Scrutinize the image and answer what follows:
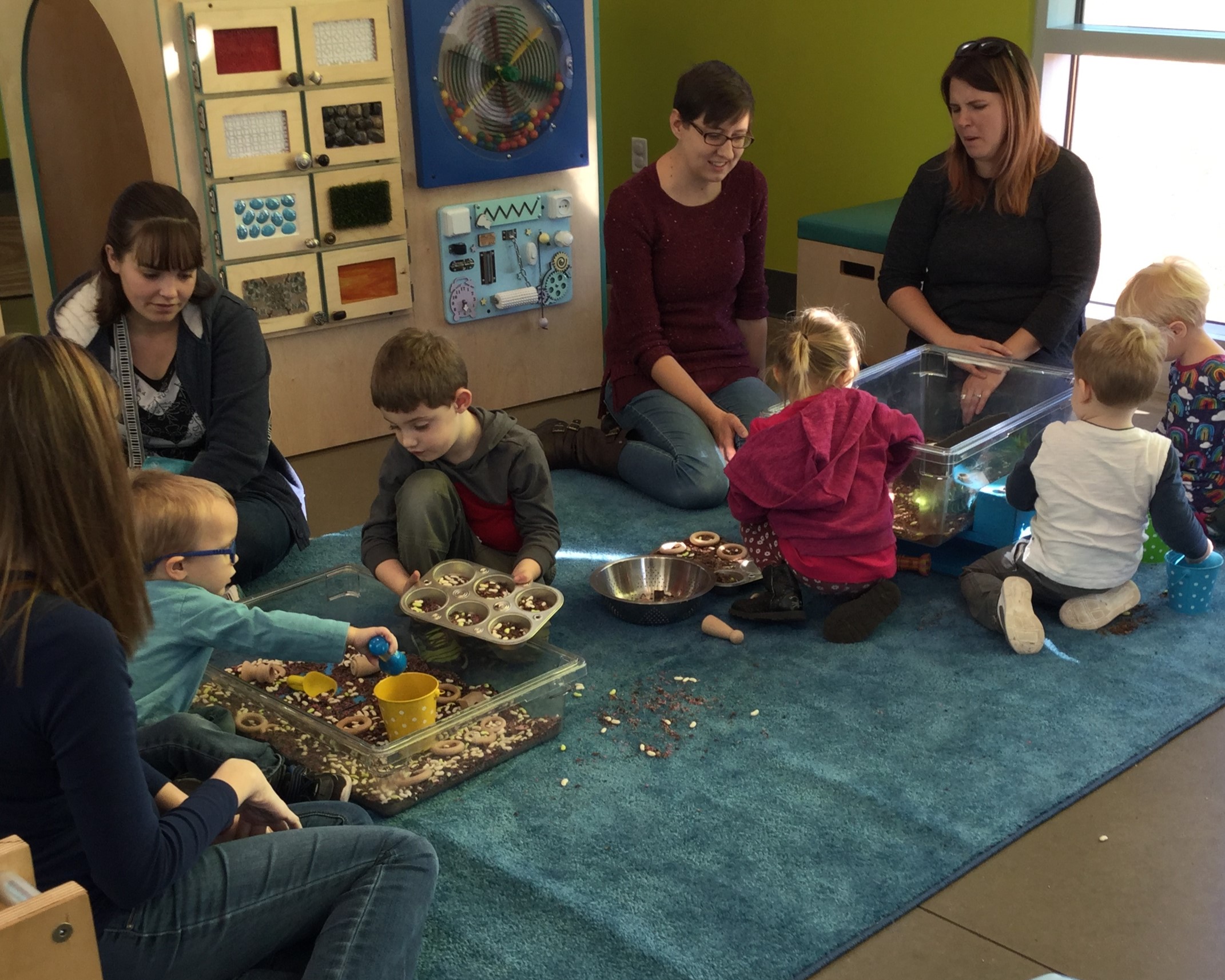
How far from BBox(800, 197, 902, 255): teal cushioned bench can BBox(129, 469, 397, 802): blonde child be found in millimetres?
2296

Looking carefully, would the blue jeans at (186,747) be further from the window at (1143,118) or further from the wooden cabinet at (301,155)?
the window at (1143,118)

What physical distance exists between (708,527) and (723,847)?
1260mm

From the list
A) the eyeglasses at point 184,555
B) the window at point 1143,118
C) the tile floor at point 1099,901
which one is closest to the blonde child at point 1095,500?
the tile floor at point 1099,901

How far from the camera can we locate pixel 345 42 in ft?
10.9

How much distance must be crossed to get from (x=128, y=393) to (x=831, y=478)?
1.41 m

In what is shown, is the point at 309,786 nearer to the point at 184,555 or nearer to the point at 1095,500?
the point at 184,555

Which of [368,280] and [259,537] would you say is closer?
[259,537]

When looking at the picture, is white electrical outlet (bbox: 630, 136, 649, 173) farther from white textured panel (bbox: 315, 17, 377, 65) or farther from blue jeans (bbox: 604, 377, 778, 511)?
blue jeans (bbox: 604, 377, 778, 511)

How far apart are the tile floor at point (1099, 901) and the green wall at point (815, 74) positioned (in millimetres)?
2558

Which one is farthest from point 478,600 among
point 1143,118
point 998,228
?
point 1143,118

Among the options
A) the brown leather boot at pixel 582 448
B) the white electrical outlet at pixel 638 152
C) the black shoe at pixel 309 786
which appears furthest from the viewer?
the white electrical outlet at pixel 638 152

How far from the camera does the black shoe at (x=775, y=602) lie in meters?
2.59

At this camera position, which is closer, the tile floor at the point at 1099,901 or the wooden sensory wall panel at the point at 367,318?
the tile floor at the point at 1099,901

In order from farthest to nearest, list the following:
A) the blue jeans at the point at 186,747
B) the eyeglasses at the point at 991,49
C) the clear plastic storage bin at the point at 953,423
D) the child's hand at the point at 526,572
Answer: the eyeglasses at the point at 991,49 → the clear plastic storage bin at the point at 953,423 → the child's hand at the point at 526,572 → the blue jeans at the point at 186,747
